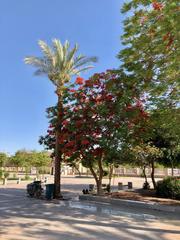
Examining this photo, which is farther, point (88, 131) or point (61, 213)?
point (88, 131)

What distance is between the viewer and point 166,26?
29.4 ft

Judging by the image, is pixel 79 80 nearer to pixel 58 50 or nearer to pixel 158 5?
pixel 58 50

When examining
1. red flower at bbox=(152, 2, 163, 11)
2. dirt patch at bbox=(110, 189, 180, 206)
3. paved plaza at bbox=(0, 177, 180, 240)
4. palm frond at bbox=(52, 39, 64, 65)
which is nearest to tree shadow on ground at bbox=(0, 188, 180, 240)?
paved plaza at bbox=(0, 177, 180, 240)

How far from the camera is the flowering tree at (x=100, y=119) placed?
1672 centimetres

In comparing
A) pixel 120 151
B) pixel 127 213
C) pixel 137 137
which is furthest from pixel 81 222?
pixel 137 137

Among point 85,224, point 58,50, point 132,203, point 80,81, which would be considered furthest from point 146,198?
point 58,50

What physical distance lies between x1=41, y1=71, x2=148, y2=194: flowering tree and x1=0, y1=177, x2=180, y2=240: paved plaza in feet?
13.1

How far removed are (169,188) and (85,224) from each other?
371 inches

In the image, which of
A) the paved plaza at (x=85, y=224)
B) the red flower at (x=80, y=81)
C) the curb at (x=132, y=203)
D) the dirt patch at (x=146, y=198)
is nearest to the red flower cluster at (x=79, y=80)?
the red flower at (x=80, y=81)

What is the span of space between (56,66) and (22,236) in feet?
43.6

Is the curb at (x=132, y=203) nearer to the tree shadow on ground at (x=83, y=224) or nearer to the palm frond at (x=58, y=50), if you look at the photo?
the tree shadow on ground at (x=83, y=224)

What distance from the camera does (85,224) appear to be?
425 inches

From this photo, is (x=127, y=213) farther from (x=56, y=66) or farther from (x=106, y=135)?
(x=56, y=66)

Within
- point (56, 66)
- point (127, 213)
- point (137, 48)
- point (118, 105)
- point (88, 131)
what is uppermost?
point (56, 66)
